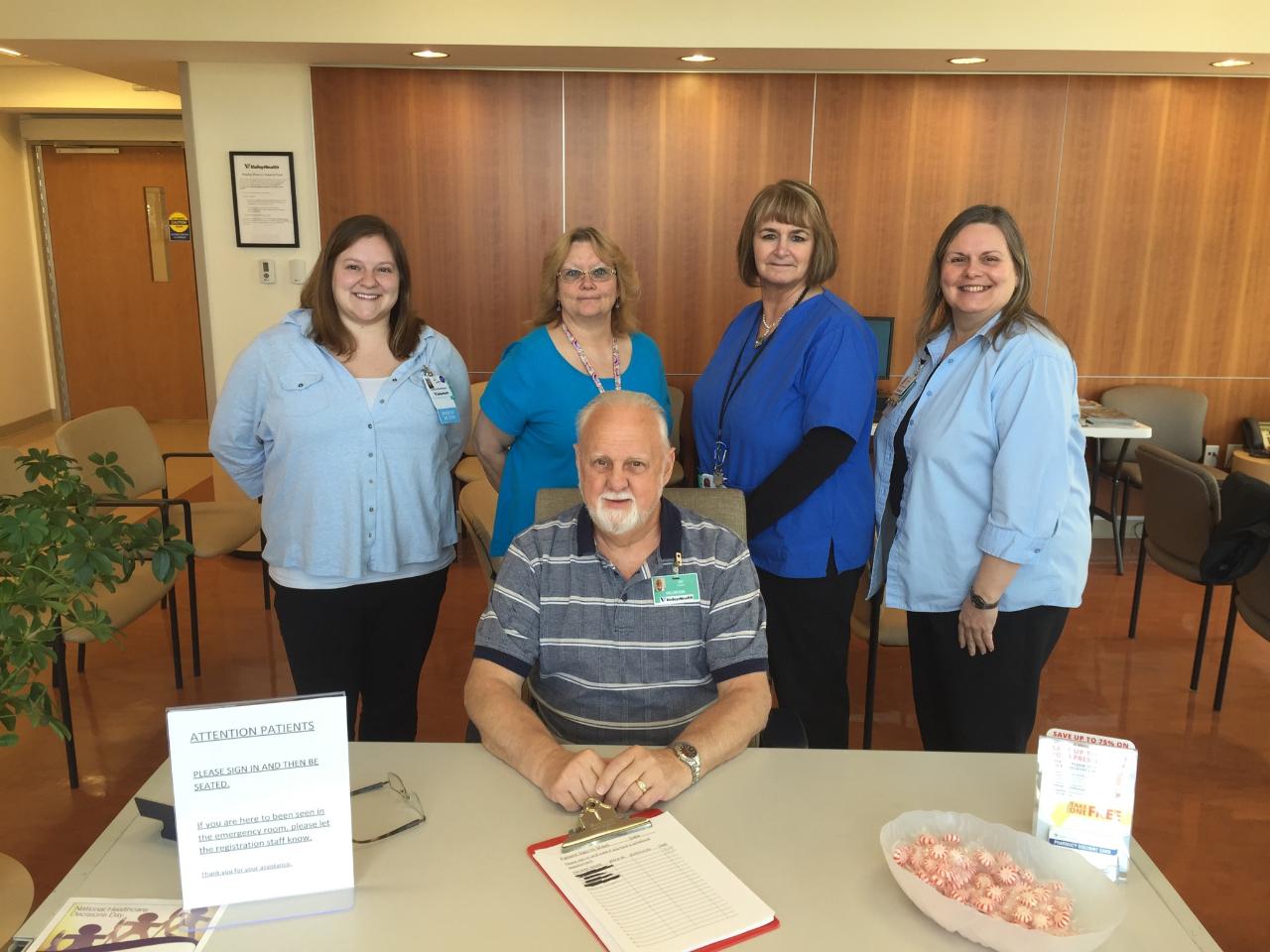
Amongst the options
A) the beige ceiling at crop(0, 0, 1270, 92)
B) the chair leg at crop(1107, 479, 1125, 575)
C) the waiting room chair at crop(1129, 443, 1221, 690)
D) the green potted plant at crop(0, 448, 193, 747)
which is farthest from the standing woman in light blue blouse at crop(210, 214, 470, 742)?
the chair leg at crop(1107, 479, 1125, 575)

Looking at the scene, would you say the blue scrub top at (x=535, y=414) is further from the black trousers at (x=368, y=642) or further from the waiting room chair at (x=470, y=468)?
the waiting room chair at (x=470, y=468)

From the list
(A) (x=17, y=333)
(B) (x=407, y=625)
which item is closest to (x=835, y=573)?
(B) (x=407, y=625)

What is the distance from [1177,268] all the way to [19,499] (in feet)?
18.4

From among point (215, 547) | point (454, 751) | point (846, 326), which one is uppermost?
point (846, 326)

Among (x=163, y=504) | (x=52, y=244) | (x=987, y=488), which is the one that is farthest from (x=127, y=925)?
(x=52, y=244)

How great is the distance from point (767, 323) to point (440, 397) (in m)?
0.87

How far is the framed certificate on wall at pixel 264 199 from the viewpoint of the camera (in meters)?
5.18

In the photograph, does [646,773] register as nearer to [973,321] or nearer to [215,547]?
[973,321]

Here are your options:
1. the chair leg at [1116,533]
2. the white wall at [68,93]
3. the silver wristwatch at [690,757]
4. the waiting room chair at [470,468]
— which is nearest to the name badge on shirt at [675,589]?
the silver wristwatch at [690,757]

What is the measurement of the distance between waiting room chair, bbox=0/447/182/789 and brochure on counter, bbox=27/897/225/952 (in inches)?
65.2

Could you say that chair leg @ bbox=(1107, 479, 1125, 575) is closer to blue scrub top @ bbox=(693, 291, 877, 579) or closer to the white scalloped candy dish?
blue scrub top @ bbox=(693, 291, 877, 579)

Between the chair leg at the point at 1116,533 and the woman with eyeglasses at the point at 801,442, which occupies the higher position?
the woman with eyeglasses at the point at 801,442

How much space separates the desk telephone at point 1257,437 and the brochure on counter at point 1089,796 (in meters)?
5.00

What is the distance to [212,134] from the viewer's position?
5137mm
